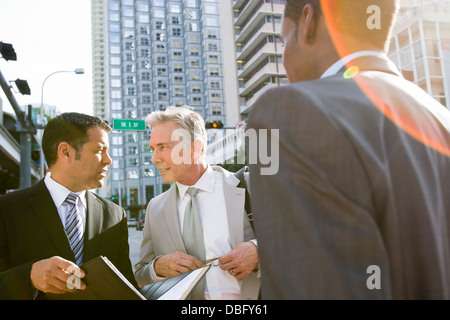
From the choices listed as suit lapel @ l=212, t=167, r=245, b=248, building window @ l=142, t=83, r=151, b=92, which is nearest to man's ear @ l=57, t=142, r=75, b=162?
suit lapel @ l=212, t=167, r=245, b=248

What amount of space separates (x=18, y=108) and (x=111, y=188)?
85.3 meters

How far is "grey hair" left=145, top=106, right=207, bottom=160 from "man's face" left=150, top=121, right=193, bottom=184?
4 cm

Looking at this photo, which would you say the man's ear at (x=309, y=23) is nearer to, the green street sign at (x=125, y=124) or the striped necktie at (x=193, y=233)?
the striped necktie at (x=193, y=233)

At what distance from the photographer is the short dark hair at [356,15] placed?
114 cm

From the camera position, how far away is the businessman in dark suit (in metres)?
2.44

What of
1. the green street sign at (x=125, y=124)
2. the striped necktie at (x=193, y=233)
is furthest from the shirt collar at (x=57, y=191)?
the green street sign at (x=125, y=124)

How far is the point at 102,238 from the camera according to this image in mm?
2809

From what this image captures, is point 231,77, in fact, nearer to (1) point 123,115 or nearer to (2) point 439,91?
(2) point 439,91

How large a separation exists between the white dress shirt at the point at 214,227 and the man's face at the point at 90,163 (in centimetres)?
65

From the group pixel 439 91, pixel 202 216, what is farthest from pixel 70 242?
pixel 439 91

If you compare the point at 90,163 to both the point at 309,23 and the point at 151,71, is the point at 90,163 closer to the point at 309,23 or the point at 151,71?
the point at 309,23

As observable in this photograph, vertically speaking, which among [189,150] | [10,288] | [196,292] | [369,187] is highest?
[189,150]

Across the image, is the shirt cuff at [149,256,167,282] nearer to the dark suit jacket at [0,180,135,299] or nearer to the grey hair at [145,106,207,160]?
the dark suit jacket at [0,180,135,299]

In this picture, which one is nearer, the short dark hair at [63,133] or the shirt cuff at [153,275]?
the shirt cuff at [153,275]
